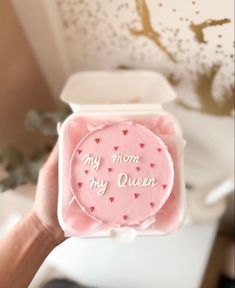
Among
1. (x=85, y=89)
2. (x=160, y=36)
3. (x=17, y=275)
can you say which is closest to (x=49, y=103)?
(x=85, y=89)

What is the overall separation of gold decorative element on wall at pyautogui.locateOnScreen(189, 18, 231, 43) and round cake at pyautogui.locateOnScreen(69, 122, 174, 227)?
0.20 meters

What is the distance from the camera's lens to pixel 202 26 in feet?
2.33

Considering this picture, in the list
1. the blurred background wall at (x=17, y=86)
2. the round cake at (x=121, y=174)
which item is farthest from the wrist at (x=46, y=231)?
the blurred background wall at (x=17, y=86)

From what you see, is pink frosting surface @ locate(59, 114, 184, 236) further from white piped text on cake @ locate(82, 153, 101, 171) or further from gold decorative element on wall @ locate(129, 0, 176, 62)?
gold decorative element on wall @ locate(129, 0, 176, 62)

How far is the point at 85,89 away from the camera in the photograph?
2.64 feet

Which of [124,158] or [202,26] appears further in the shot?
→ [202,26]

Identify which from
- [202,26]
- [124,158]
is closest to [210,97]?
[202,26]

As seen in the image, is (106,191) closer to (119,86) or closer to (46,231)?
(46,231)

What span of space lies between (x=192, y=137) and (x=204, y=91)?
14cm

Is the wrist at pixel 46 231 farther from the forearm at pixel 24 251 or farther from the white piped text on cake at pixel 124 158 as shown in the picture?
the white piped text on cake at pixel 124 158

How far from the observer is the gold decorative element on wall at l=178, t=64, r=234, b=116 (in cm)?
79

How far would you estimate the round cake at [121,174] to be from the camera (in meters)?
0.59

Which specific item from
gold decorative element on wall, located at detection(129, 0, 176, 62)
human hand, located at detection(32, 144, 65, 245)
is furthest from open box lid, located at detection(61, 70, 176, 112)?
human hand, located at detection(32, 144, 65, 245)

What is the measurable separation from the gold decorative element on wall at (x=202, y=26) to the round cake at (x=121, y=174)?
8.0 inches
